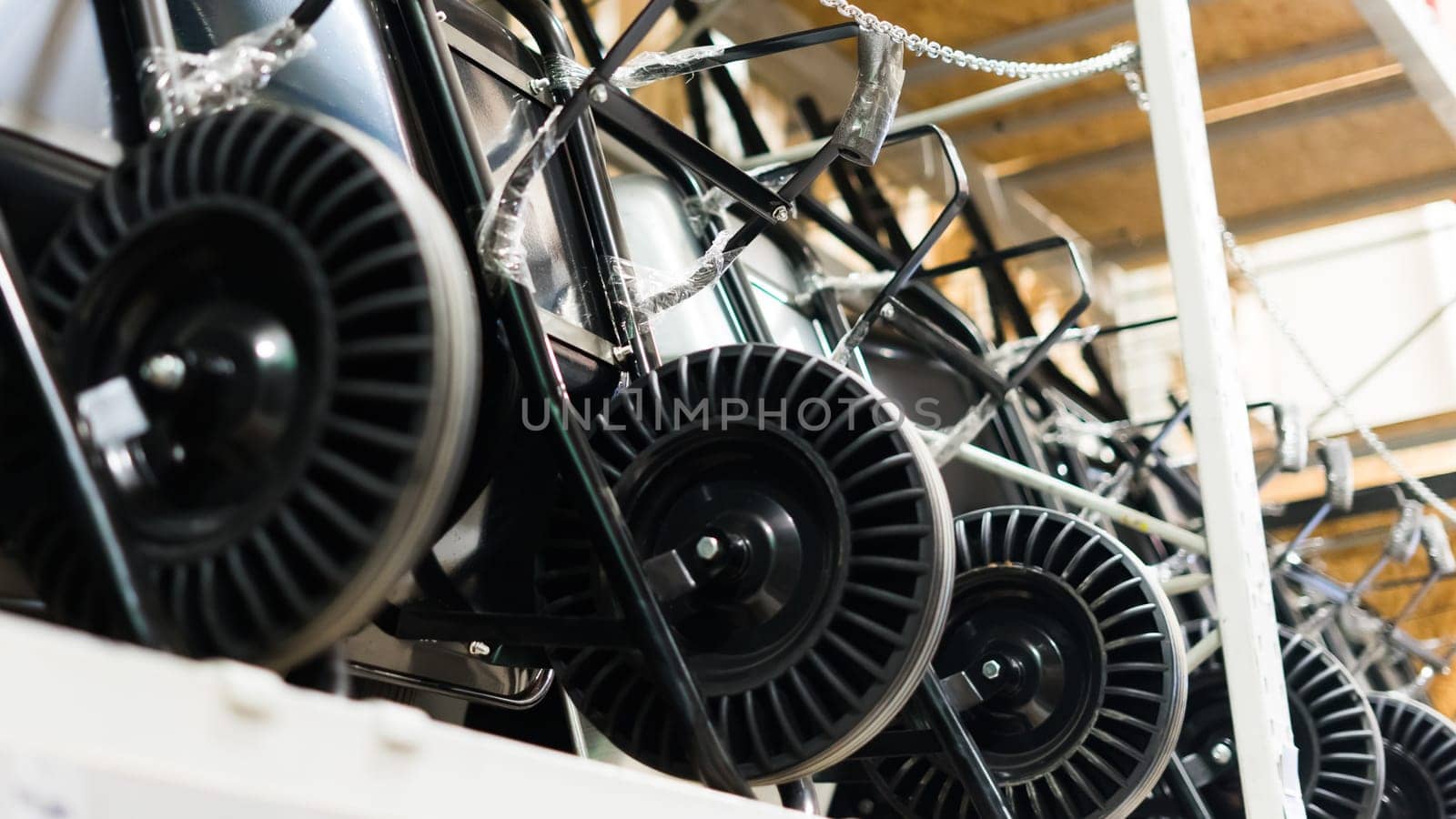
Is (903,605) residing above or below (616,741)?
above

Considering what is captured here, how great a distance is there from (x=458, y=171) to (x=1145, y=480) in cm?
169

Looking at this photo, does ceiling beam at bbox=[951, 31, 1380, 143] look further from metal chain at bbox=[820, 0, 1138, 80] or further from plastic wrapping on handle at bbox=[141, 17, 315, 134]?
plastic wrapping on handle at bbox=[141, 17, 315, 134]

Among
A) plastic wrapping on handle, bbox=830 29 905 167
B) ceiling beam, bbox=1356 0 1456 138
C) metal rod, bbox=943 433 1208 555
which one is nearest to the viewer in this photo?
plastic wrapping on handle, bbox=830 29 905 167

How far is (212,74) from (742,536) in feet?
1.39

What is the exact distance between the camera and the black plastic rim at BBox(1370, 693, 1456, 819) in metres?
2.29

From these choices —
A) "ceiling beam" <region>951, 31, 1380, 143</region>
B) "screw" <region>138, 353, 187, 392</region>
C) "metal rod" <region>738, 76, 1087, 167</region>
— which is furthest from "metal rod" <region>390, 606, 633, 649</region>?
"ceiling beam" <region>951, 31, 1380, 143</region>

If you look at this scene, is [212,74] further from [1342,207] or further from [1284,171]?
[1342,207]

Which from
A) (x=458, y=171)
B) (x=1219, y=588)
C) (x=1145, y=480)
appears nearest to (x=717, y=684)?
(x=458, y=171)

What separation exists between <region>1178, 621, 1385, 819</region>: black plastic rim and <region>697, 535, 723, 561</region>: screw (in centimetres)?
120

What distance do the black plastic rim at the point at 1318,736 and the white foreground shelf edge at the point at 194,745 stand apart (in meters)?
1.57

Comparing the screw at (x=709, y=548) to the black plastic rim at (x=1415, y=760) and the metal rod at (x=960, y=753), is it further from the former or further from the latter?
the black plastic rim at (x=1415, y=760)

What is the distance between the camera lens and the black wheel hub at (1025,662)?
1240mm

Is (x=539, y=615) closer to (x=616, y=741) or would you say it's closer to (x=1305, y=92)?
(x=616, y=741)

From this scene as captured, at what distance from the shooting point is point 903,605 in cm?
87
